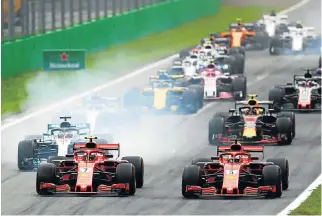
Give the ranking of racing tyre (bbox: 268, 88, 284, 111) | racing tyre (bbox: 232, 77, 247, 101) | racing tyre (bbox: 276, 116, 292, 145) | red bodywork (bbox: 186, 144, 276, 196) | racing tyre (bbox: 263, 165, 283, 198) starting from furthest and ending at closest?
racing tyre (bbox: 232, 77, 247, 101) < racing tyre (bbox: 268, 88, 284, 111) < racing tyre (bbox: 276, 116, 292, 145) < red bodywork (bbox: 186, 144, 276, 196) < racing tyre (bbox: 263, 165, 283, 198)

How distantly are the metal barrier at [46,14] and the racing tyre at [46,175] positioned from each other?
27783 millimetres

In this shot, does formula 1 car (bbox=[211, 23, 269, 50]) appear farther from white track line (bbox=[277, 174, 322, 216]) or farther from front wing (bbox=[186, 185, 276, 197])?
front wing (bbox=[186, 185, 276, 197])

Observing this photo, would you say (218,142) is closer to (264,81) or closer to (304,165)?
(304,165)

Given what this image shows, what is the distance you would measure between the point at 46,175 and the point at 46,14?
110 feet

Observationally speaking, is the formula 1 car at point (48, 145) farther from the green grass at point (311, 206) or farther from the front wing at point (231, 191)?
the green grass at point (311, 206)

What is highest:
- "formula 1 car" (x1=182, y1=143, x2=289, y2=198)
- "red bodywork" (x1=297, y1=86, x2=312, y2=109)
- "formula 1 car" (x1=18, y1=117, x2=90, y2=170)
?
"red bodywork" (x1=297, y1=86, x2=312, y2=109)

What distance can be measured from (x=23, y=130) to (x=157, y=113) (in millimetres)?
5142

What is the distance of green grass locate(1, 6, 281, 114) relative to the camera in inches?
2386

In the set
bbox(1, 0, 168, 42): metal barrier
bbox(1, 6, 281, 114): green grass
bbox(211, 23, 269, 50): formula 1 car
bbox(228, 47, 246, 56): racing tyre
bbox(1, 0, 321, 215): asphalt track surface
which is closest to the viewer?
bbox(1, 0, 321, 215): asphalt track surface

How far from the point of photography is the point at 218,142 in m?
45.5

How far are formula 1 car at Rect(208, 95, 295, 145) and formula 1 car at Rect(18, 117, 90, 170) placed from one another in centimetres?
534

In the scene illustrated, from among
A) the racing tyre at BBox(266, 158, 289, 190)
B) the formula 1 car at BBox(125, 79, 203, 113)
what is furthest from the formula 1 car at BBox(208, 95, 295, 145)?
the racing tyre at BBox(266, 158, 289, 190)

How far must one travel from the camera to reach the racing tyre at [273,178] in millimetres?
35750

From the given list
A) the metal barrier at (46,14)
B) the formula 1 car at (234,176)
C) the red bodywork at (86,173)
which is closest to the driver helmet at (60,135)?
the red bodywork at (86,173)
